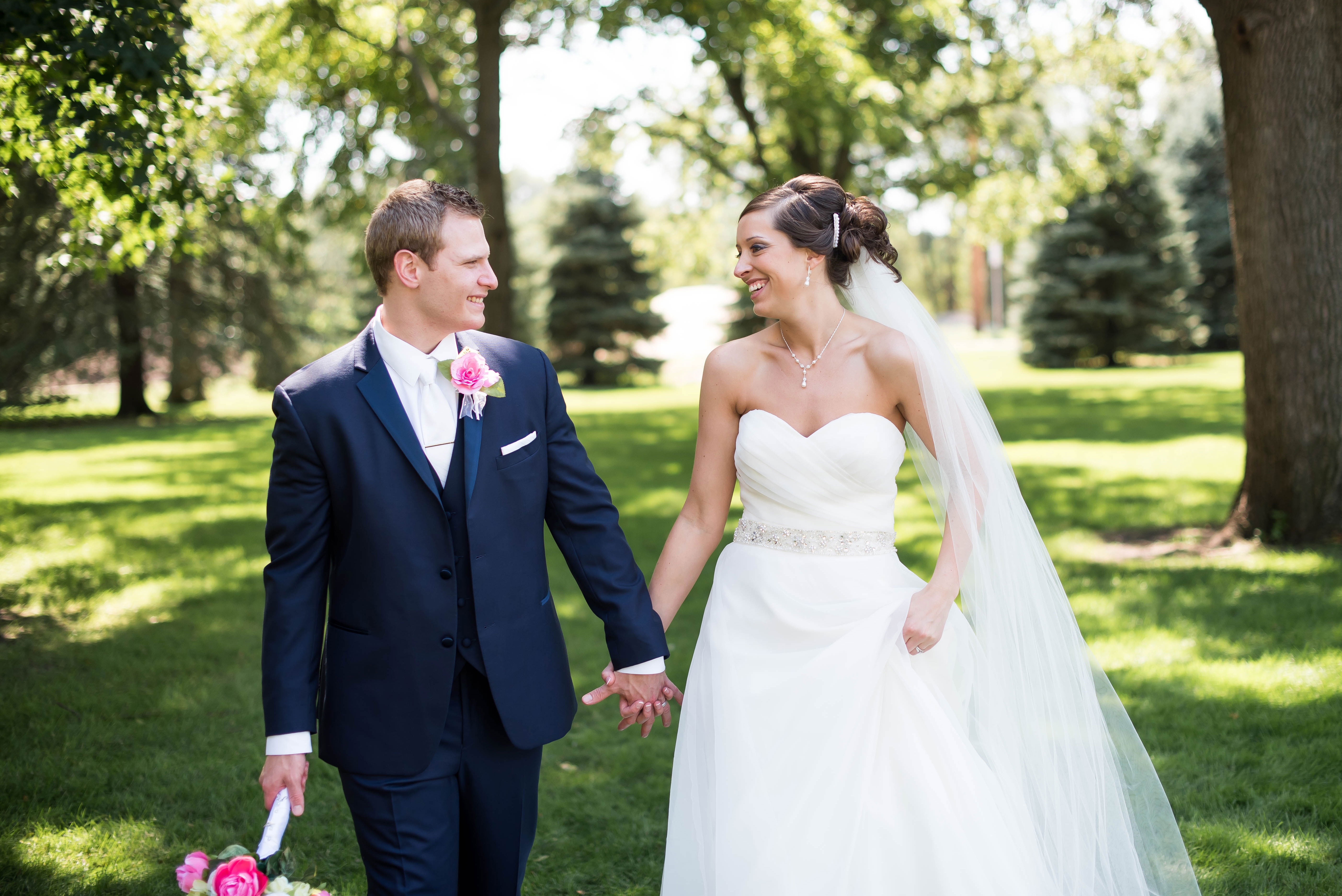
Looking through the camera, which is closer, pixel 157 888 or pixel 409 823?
pixel 409 823

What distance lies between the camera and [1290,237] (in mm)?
7383

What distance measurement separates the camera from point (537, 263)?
38156 mm

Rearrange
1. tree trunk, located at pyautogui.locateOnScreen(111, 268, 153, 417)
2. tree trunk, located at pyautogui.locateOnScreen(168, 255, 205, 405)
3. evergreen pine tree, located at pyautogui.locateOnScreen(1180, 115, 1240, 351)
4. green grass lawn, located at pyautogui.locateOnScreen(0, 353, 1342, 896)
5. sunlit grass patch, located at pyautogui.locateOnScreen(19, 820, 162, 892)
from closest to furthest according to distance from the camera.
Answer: sunlit grass patch, located at pyautogui.locateOnScreen(19, 820, 162, 892), green grass lawn, located at pyautogui.locateOnScreen(0, 353, 1342, 896), tree trunk, located at pyautogui.locateOnScreen(111, 268, 153, 417), tree trunk, located at pyautogui.locateOnScreen(168, 255, 205, 405), evergreen pine tree, located at pyautogui.locateOnScreen(1180, 115, 1240, 351)

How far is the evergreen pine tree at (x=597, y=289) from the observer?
33.2 meters

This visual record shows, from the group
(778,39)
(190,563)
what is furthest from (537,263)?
(190,563)

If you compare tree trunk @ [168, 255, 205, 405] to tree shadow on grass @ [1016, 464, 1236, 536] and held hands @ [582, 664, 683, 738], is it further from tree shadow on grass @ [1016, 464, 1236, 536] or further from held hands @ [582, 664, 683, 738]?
held hands @ [582, 664, 683, 738]

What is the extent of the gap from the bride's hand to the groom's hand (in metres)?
1.67

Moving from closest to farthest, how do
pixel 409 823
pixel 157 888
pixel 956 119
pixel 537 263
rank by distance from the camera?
pixel 409 823 < pixel 157 888 < pixel 956 119 < pixel 537 263

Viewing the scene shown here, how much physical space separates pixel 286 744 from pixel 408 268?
1178 millimetres

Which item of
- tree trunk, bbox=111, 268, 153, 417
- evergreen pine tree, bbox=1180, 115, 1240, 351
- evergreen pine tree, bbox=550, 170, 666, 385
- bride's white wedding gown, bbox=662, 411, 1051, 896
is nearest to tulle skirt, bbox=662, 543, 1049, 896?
bride's white wedding gown, bbox=662, 411, 1051, 896

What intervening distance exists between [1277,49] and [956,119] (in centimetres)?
→ 1415

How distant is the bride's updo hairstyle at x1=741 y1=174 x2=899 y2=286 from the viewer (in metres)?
3.22

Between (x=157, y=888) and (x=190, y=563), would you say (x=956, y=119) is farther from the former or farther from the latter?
(x=157, y=888)

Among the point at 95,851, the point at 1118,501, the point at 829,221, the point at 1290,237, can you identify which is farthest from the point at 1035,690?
the point at 1118,501
